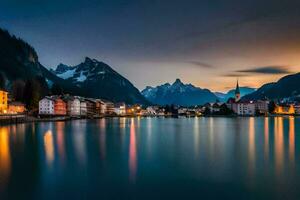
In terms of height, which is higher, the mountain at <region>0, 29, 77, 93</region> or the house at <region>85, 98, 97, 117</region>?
the mountain at <region>0, 29, 77, 93</region>

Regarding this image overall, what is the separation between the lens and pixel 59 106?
4951 inches

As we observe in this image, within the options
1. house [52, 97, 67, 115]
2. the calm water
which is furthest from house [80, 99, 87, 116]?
the calm water

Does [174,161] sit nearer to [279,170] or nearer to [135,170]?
[135,170]

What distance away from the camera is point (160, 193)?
15539 mm

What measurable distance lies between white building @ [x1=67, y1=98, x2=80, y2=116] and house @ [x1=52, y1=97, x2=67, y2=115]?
4.91 metres

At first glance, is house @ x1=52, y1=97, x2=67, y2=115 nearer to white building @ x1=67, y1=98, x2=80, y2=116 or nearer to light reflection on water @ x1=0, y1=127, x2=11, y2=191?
white building @ x1=67, y1=98, x2=80, y2=116

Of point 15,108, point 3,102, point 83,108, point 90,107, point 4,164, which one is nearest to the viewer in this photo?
point 4,164

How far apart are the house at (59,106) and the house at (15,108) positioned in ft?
68.6

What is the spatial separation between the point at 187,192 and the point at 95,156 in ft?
42.3

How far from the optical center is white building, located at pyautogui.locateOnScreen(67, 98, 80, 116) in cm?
14275

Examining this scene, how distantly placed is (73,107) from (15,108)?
53.5 meters

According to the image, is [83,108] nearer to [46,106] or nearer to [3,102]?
[46,106]

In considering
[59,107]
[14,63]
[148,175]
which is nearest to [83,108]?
[59,107]

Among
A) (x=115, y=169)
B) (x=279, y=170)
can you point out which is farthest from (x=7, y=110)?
(x=279, y=170)
